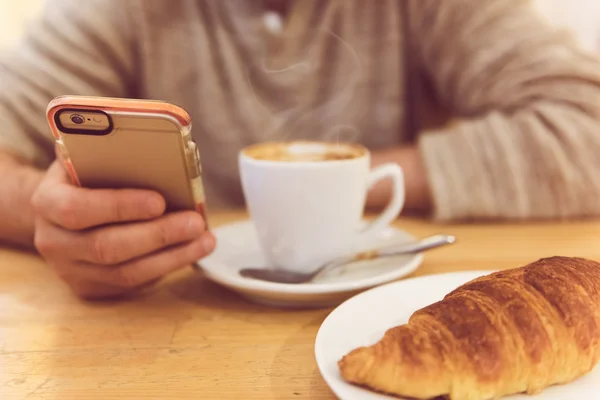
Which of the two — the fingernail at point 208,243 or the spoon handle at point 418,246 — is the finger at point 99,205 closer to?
the fingernail at point 208,243

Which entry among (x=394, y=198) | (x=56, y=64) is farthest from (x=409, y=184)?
(x=56, y=64)

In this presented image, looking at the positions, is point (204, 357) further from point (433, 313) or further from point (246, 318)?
point (433, 313)

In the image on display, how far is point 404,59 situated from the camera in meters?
1.17

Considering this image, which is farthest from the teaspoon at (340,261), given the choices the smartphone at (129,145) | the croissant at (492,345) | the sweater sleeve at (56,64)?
the sweater sleeve at (56,64)

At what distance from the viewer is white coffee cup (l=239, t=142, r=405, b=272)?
22.5 inches

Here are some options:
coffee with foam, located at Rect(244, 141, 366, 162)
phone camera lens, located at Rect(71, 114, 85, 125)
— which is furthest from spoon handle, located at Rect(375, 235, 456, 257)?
phone camera lens, located at Rect(71, 114, 85, 125)

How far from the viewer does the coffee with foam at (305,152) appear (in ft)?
2.14

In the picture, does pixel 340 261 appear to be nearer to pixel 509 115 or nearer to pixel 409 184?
pixel 409 184

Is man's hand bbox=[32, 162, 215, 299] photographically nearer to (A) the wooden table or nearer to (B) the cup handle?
(A) the wooden table

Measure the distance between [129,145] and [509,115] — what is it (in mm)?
764

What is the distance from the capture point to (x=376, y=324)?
0.45 m

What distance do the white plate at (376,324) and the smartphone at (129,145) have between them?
0.20 m

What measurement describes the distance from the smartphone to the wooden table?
12 centimetres

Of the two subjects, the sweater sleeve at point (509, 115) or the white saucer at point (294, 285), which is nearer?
the white saucer at point (294, 285)
